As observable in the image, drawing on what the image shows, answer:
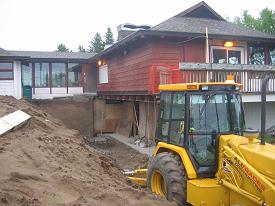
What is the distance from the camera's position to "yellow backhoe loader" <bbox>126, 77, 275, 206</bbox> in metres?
5.63

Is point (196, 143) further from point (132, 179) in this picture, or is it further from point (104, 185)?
point (132, 179)

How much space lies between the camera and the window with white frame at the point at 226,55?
57.0ft

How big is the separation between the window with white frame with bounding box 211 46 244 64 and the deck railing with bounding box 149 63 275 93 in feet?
8.60

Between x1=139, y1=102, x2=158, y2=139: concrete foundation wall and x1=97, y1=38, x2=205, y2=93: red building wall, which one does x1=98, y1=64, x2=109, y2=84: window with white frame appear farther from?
x1=139, y1=102, x2=158, y2=139: concrete foundation wall

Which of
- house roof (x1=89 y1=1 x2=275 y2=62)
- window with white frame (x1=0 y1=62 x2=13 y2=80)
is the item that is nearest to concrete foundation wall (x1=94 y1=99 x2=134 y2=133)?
house roof (x1=89 y1=1 x2=275 y2=62)

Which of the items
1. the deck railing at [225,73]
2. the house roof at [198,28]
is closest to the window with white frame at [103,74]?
the house roof at [198,28]

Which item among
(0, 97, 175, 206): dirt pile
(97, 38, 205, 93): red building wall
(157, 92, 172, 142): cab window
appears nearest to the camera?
(0, 97, 175, 206): dirt pile

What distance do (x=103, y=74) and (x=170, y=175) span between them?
19.1 meters

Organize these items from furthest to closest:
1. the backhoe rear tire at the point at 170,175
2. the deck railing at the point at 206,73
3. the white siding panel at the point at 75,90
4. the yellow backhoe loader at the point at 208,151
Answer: the white siding panel at the point at 75,90
the deck railing at the point at 206,73
the backhoe rear tire at the point at 170,175
the yellow backhoe loader at the point at 208,151

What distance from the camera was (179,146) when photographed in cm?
688

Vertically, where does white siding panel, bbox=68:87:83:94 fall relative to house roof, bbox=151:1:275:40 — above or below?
below

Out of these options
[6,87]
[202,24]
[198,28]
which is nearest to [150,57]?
[198,28]

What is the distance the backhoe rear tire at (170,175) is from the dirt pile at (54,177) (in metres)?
0.40

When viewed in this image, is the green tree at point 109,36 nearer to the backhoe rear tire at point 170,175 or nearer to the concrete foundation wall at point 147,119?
the concrete foundation wall at point 147,119
